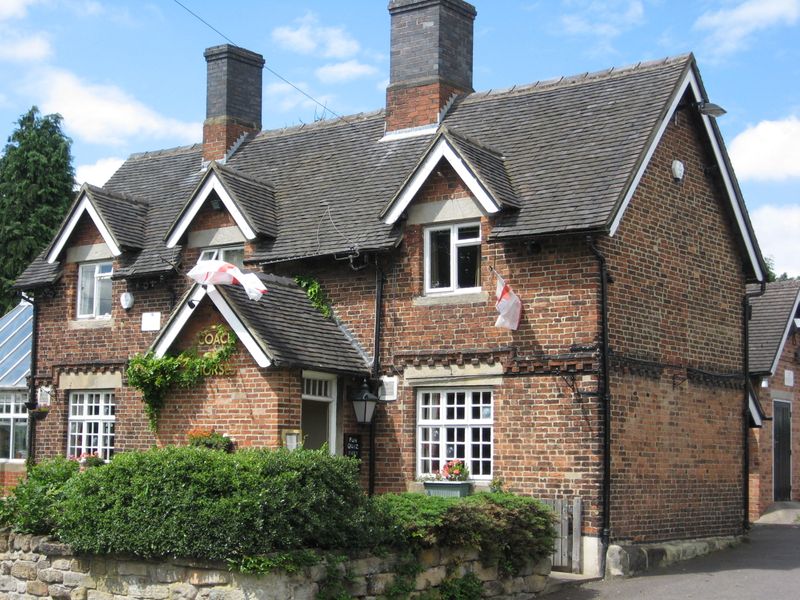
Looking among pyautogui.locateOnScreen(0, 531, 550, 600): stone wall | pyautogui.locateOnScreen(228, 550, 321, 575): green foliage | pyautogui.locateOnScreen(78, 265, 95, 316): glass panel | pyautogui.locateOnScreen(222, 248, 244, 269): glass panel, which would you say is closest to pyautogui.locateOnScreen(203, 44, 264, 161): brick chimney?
pyautogui.locateOnScreen(78, 265, 95, 316): glass panel

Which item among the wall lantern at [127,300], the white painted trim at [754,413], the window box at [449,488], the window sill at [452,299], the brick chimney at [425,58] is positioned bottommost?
the window box at [449,488]

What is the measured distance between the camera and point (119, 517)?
12.9 m

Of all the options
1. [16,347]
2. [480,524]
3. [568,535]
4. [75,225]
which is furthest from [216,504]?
[16,347]

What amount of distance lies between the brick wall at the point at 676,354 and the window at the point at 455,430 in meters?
2.09

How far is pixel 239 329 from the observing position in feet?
57.1

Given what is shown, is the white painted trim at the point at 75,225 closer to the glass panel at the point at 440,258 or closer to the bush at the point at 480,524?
the glass panel at the point at 440,258

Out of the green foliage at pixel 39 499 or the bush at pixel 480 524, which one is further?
the green foliage at pixel 39 499

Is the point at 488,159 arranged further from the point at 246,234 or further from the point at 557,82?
the point at 246,234

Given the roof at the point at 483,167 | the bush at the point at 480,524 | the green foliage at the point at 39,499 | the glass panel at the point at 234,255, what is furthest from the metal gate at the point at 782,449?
the green foliage at the point at 39,499

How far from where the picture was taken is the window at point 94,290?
2317 centimetres

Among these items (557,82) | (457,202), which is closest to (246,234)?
(457,202)

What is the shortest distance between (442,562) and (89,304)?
39.3 feet

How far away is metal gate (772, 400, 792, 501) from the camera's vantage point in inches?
1099

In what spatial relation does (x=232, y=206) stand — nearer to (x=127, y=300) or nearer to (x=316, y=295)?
(x=316, y=295)
